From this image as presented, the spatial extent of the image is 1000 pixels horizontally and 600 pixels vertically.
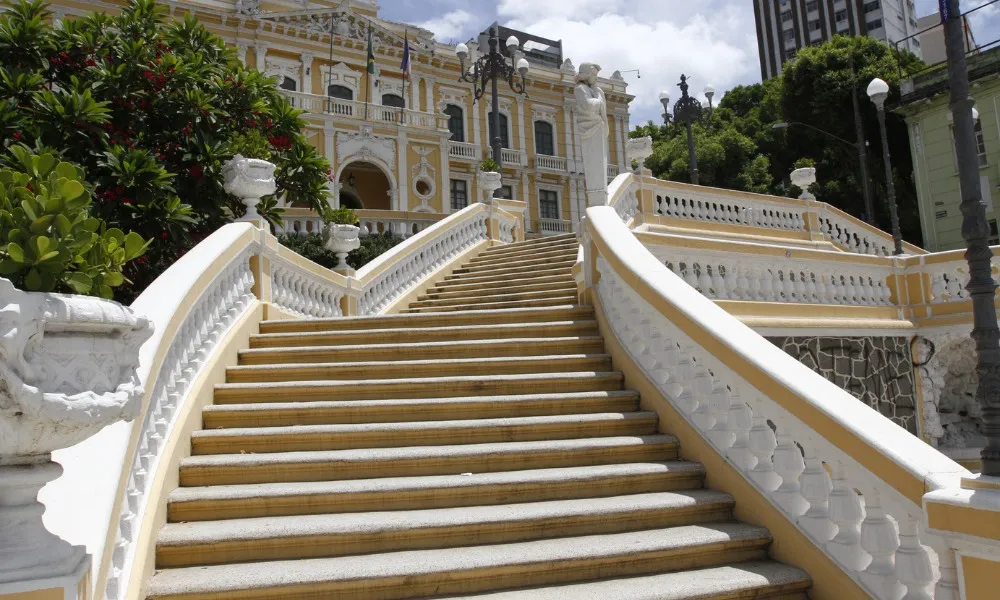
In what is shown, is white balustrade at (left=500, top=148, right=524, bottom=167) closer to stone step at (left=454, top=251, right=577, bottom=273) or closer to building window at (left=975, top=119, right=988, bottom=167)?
building window at (left=975, top=119, right=988, bottom=167)

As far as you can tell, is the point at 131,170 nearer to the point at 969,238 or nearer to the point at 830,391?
the point at 830,391

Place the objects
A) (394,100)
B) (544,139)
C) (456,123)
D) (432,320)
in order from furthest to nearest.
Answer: (544,139), (456,123), (394,100), (432,320)

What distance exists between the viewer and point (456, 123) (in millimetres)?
32688

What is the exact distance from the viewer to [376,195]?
28.9 meters

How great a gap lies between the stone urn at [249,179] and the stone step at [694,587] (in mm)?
4866

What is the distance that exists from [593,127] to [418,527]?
23.0 ft

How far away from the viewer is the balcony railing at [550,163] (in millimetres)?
33906

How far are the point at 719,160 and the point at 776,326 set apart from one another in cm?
2579

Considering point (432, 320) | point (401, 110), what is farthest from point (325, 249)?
point (401, 110)

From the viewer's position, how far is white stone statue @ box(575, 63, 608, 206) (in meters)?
9.43

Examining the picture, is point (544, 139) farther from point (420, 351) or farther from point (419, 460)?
point (419, 460)

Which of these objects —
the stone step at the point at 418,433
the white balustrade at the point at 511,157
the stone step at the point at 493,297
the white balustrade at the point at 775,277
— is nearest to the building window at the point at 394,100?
the white balustrade at the point at 511,157

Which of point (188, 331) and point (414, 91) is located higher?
point (414, 91)

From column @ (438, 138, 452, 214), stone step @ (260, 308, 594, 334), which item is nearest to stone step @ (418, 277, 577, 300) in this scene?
stone step @ (260, 308, 594, 334)
